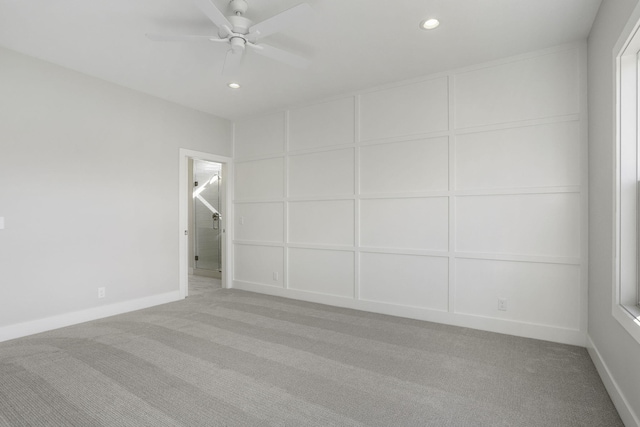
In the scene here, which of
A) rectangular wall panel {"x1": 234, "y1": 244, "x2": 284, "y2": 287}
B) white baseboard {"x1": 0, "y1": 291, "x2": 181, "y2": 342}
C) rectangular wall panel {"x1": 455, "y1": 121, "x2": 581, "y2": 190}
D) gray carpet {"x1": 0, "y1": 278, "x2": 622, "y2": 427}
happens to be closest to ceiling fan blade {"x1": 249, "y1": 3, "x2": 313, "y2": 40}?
rectangular wall panel {"x1": 455, "y1": 121, "x2": 581, "y2": 190}

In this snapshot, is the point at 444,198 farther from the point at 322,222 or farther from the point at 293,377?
the point at 293,377

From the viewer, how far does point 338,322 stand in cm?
357

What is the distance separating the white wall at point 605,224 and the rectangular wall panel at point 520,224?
0.19m

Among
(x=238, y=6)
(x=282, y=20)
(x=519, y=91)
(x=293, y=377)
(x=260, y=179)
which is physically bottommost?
(x=293, y=377)

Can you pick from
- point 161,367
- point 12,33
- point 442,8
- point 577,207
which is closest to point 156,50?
point 12,33

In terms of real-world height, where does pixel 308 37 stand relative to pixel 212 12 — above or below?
above

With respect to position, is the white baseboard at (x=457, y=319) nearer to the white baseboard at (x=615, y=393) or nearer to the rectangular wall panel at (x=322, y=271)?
the rectangular wall panel at (x=322, y=271)

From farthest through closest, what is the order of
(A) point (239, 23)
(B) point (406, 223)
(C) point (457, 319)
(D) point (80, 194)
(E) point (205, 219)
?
(E) point (205, 219), (B) point (406, 223), (D) point (80, 194), (C) point (457, 319), (A) point (239, 23)

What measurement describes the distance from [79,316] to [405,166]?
3930 millimetres

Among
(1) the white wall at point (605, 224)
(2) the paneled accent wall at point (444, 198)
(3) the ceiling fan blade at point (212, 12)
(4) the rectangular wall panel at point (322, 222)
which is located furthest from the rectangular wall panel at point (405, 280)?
(3) the ceiling fan blade at point (212, 12)

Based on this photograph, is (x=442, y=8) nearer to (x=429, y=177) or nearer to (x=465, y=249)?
(x=429, y=177)

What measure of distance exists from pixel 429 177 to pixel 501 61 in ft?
4.26

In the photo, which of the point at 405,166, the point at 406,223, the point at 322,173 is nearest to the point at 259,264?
the point at 322,173

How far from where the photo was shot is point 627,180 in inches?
77.0
